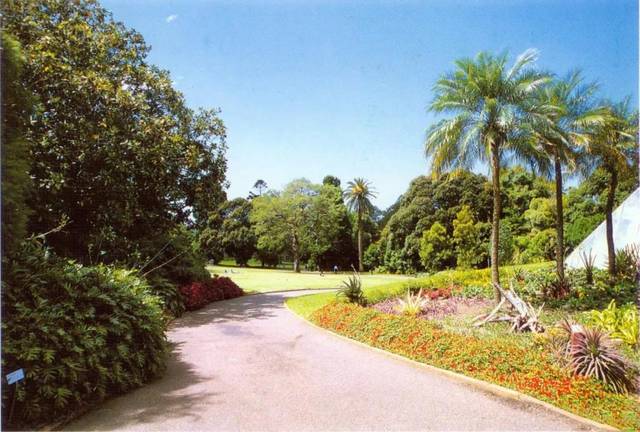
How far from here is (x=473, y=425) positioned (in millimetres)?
5617

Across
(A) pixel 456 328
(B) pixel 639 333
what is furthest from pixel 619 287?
(A) pixel 456 328

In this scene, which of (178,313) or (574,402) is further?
(178,313)

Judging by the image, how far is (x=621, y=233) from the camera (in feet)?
70.3

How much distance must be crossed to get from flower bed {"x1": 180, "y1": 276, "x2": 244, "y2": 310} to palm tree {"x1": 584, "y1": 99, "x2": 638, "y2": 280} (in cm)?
1856

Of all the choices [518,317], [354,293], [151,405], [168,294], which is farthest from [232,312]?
[518,317]

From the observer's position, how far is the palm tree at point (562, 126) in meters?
15.7

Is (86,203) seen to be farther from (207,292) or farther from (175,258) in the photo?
(207,292)

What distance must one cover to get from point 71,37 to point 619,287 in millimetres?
21643

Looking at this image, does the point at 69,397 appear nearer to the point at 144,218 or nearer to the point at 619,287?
the point at 144,218

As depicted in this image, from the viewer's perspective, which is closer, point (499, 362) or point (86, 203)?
point (499, 362)

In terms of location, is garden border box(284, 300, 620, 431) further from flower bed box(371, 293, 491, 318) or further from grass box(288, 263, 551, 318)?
grass box(288, 263, 551, 318)

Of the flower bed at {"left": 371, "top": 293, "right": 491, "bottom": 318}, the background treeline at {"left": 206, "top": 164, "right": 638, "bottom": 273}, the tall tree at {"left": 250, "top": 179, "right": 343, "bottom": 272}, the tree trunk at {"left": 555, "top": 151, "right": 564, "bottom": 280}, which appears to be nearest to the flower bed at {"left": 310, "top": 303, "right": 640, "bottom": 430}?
the flower bed at {"left": 371, "top": 293, "right": 491, "bottom": 318}

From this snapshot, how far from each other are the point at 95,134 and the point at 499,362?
500 inches

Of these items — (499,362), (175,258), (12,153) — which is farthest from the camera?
(175,258)
